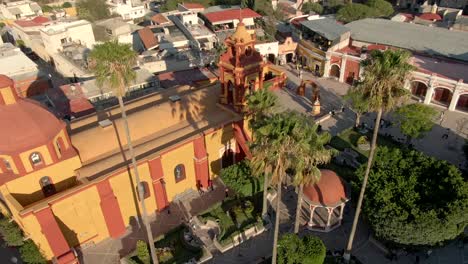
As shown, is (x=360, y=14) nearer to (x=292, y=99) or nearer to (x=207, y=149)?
(x=292, y=99)

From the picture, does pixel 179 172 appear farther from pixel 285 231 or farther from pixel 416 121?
pixel 416 121

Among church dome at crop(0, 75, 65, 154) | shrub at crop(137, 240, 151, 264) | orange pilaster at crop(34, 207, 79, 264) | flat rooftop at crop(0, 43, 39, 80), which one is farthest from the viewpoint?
flat rooftop at crop(0, 43, 39, 80)

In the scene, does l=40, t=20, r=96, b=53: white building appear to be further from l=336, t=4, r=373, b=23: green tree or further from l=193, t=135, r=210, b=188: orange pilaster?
l=336, t=4, r=373, b=23: green tree

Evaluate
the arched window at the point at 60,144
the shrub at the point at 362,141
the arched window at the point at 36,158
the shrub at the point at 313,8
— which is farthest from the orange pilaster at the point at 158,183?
the shrub at the point at 313,8

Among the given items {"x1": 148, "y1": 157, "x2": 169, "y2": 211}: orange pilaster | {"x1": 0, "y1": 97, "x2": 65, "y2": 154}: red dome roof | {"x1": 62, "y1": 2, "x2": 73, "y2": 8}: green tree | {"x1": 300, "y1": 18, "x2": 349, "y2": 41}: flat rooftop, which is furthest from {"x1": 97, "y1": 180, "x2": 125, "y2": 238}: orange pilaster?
{"x1": 62, "y1": 2, "x2": 73, "y2": 8}: green tree

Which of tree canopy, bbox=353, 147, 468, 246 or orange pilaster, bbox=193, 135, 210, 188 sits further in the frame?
orange pilaster, bbox=193, 135, 210, 188

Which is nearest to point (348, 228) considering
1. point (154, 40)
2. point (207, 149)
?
point (207, 149)

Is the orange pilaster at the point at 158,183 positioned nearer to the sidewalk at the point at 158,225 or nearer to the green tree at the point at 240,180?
the sidewalk at the point at 158,225
